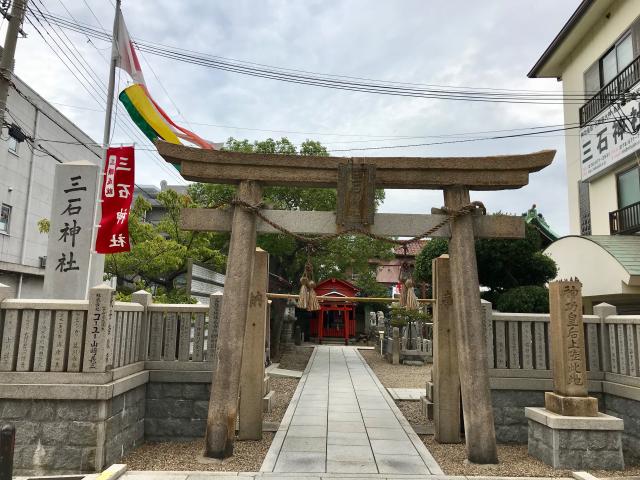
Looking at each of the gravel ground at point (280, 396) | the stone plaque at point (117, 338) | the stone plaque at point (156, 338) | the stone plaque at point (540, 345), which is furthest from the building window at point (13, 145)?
the stone plaque at point (540, 345)

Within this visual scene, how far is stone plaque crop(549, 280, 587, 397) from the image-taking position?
643cm

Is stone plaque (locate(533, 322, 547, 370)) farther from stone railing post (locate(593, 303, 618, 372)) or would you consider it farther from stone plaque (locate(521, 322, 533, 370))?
stone railing post (locate(593, 303, 618, 372))

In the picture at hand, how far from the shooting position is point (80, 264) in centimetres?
802

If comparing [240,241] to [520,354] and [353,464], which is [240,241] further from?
[520,354]

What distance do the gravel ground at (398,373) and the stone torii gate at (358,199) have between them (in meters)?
7.55

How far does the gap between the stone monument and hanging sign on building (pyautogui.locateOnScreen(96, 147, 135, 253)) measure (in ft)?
24.4

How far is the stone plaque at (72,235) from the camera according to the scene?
793 centimetres

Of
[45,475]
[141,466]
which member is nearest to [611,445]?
[141,466]

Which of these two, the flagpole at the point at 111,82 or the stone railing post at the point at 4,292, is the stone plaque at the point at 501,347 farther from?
the flagpole at the point at 111,82

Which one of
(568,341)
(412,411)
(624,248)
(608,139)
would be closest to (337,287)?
(608,139)

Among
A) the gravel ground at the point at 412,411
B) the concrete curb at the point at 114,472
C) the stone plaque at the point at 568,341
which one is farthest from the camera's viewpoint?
the gravel ground at the point at 412,411

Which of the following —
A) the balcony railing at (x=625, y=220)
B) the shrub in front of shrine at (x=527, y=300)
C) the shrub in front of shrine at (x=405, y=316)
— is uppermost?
the balcony railing at (x=625, y=220)

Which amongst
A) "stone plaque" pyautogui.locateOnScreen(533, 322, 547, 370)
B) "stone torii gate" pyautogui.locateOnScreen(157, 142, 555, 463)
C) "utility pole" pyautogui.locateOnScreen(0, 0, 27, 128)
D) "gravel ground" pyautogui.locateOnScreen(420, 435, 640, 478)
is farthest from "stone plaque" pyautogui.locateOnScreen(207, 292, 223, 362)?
"stone plaque" pyautogui.locateOnScreen(533, 322, 547, 370)

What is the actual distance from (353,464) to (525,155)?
201 inches
